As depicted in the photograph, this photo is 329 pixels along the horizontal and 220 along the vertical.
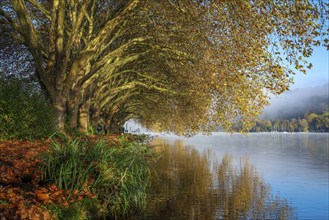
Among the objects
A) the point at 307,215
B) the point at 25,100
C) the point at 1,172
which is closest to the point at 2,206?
the point at 1,172

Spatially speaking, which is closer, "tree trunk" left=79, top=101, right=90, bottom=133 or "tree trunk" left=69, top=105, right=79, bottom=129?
"tree trunk" left=69, top=105, right=79, bottom=129

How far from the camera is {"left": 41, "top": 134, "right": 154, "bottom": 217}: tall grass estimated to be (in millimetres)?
9672

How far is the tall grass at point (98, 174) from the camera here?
9672mm

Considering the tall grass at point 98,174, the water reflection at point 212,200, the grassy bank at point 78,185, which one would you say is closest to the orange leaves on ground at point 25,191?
the grassy bank at point 78,185

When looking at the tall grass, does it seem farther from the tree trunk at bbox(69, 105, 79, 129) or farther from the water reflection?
the tree trunk at bbox(69, 105, 79, 129)

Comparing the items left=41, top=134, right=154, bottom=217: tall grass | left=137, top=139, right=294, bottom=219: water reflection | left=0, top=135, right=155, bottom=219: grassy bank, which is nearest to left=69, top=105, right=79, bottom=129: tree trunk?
left=137, top=139, right=294, bottom=219: water reflection

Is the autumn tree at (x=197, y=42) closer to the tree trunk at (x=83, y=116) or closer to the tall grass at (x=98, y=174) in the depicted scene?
the tree trunk at (x=83, y=116)

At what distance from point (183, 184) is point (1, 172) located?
34.2ft

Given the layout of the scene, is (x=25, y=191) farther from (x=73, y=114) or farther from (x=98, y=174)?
(x=73, y=114)

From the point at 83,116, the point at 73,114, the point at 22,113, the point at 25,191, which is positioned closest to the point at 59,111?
the point at 73,114

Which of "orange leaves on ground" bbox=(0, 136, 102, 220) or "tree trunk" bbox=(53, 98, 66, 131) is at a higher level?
"tree trunk" bbox=(53, 98, 66, 131)

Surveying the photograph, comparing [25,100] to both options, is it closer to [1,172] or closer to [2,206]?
[1,172]

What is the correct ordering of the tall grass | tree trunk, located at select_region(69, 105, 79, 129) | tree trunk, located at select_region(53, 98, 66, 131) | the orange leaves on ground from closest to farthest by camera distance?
the orange leaves on ground < the tall grass < tree trunk, located at select_region(53, 98, 66, 131) < tree trunk, located at select_region(69, 105, 79, 129)

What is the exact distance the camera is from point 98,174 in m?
10.4
